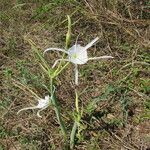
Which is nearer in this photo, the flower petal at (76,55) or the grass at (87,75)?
the flower petal at (76,55)

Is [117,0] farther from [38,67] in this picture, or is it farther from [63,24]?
[38,67]

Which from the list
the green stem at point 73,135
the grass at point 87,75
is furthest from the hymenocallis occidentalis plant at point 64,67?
the grass at point 87,75

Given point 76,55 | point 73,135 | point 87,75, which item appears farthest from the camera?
point 87,75

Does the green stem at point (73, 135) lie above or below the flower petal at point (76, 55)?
below

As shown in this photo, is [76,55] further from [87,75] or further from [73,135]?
[87,75]

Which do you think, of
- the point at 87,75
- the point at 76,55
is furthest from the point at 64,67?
the point at 87,75

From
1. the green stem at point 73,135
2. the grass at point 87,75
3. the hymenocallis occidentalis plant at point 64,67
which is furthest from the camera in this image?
the grass at point 87,75

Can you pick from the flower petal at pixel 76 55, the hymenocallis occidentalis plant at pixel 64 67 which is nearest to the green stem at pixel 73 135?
the hymenocallis occidentalis plant at pixel 64 67

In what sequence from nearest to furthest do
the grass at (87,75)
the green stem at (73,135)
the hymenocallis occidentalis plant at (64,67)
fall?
the hymenocallis occidentalis plant at (64,67) → the green stem at (73,135) → the grass at (87,75)

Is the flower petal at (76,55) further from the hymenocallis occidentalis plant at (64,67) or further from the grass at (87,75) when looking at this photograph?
the grass at (87,75)
